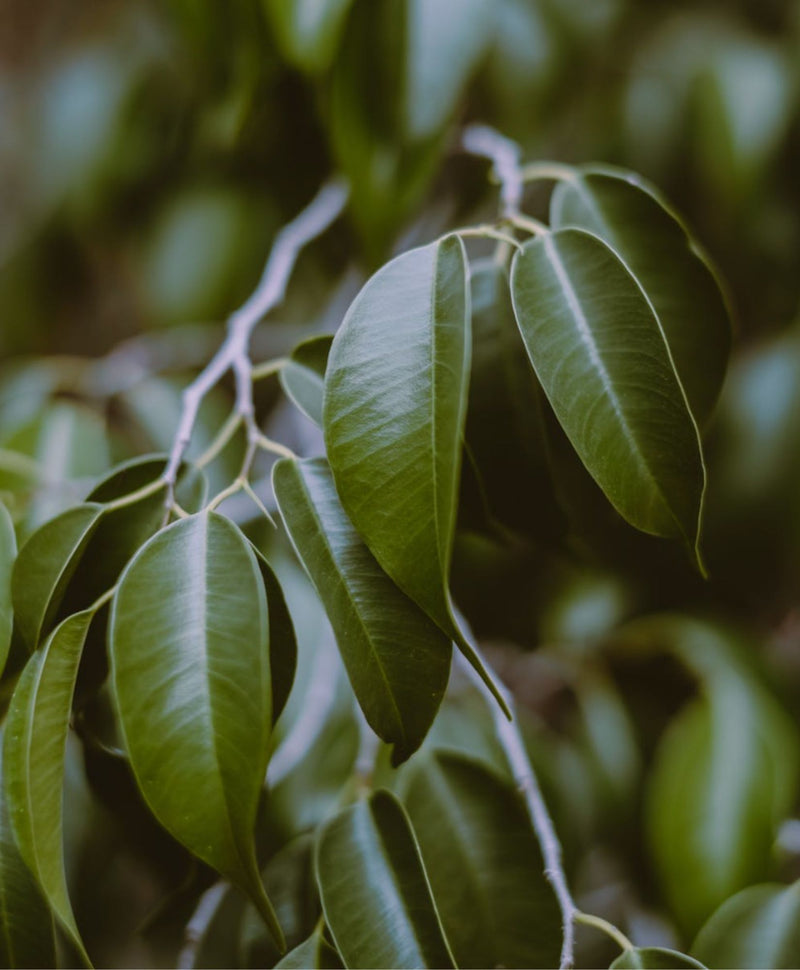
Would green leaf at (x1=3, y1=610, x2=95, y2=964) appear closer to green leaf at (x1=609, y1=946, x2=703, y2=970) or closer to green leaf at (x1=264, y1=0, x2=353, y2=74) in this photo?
green leaf at (x1=609, y1=946, x2=703, y2=970)

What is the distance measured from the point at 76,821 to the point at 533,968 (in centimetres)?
33

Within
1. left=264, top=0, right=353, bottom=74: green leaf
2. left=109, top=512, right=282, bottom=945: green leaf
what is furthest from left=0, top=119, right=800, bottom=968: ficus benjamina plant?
left=264, top=0, right=353, bottom=74: green leaf

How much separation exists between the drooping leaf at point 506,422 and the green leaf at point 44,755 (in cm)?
24

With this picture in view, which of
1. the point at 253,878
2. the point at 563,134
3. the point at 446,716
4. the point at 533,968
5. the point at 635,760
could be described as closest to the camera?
the point at 253,878

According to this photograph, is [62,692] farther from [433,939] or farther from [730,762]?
[730,762]

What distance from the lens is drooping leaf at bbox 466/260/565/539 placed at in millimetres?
515

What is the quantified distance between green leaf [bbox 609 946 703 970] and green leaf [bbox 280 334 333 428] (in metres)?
0.29

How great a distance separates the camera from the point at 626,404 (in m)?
0.42

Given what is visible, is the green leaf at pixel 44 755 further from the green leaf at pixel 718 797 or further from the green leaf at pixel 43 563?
the green leaf at pixel 718 797

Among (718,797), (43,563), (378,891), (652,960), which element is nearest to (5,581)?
(43,563)

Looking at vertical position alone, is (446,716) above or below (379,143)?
below

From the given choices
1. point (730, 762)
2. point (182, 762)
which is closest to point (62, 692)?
point (182, 762)

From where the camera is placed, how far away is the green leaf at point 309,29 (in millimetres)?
645

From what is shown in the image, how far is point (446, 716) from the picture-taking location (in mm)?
749
